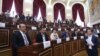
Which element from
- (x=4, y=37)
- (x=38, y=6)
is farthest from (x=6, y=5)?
(x=4, y=37)

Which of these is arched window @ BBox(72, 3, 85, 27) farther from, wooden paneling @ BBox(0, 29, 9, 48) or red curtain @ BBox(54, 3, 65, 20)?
wooden paneling @ BBox(0, 29, 9, 48)

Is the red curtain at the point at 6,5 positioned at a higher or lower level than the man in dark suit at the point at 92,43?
higher

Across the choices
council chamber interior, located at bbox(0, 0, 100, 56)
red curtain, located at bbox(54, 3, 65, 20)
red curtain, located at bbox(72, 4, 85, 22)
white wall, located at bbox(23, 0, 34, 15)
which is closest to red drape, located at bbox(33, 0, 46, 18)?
council chamber interior, located at bbox(0, 0, 100, 56)

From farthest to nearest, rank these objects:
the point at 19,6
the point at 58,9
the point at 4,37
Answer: the point at 58,9
the point at 19,6
the point at 4,37

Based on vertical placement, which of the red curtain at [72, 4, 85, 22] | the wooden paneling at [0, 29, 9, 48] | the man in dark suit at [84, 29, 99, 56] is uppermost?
the red curtain at [72, 4, 85, 22]

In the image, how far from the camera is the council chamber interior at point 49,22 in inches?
173

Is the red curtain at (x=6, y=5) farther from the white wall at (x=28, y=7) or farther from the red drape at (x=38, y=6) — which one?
the red drape at (x=38, y=6)

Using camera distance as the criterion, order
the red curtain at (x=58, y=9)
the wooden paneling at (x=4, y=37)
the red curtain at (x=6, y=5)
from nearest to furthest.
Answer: the wooden paneling at (x=4, y=37)
the red curtain at (x=6, y=5)
the red curtain at (x=58, y=9)

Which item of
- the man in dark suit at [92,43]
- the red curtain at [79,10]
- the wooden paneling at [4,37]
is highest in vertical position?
the red curtain at [79,10]

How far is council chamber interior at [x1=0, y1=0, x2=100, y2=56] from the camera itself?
4.39 meters

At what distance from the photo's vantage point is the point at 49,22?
506 inches

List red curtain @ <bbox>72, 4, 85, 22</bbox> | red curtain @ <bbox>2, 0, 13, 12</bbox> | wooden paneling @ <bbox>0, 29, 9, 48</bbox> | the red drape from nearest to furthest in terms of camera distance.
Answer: wooden paneling @ <bbox>0, 29, 9, 48</bbox> < red curtain @ <bbox>2, 0, 13, 12</bbox> < the red drape < red curtain @ <bbox>72, 4, 85, 22</bbox>

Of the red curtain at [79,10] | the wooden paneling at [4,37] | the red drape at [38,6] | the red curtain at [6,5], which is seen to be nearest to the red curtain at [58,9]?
the red curtain at [79,10]

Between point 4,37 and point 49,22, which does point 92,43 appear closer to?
point 4,37
